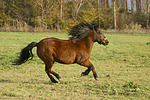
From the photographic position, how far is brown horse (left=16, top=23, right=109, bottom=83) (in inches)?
313

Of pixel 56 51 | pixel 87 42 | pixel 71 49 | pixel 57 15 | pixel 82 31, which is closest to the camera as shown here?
pixel 56 51

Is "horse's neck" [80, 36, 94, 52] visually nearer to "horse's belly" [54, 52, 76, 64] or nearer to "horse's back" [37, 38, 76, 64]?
"horse's back" [37, 38, 76, 64]

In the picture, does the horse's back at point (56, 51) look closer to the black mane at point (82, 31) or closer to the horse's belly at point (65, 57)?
the horse's belly at point (65, 57)

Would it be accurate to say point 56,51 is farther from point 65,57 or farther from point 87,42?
point 87,42

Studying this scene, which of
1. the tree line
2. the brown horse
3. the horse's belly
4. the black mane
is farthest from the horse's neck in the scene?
the tree line

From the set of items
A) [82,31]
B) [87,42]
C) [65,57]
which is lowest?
[65,57]

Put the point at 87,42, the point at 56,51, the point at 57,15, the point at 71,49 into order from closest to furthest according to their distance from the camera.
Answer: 1. the point at 56,51
2. the point at 71,49
3. the point at 87,42
4. the point at 57,15

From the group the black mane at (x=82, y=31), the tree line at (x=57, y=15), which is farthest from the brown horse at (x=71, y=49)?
the tree line at (x=57, y=15)

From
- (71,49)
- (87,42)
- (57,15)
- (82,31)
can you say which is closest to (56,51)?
(71,49)

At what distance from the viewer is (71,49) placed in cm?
818

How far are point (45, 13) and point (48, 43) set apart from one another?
39943 mm

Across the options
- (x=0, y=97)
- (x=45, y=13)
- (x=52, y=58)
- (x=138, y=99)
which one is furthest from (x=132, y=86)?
(x=45, y=13)

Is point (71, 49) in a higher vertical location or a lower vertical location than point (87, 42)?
lower

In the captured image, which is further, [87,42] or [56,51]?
[87,42]
